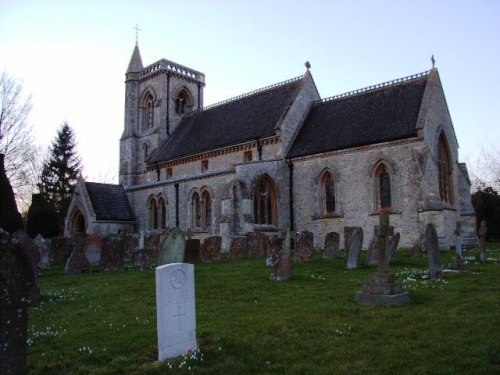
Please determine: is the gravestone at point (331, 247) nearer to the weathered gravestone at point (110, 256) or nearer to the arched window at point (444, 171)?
the weathered gravestone at point (110, 256)

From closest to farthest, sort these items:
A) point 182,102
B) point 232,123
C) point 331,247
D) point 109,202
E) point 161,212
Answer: point 331,247
point 232,123
point 161,212
point 109,202
point 182,102

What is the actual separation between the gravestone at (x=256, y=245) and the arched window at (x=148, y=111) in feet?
69.3

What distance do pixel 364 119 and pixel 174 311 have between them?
20.7 m

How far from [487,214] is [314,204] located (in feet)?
48.8

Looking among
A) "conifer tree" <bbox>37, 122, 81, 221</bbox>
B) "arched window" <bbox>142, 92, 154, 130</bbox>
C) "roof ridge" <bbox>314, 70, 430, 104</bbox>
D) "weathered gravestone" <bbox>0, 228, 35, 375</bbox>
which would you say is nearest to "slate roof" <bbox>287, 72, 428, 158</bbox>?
"roof ridge" <bbox>314, 70, 430, 104</bbox>

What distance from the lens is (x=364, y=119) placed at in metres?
24.3

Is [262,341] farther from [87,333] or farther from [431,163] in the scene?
[431,163]

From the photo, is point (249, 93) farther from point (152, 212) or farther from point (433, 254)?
point (433, 254)

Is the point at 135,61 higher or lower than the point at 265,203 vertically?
higher

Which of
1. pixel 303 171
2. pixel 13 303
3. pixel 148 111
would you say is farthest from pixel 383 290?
pixel 148 111

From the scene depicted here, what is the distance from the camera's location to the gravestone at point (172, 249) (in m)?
7.64

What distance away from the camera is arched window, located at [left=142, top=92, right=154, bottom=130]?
37500 millimetres

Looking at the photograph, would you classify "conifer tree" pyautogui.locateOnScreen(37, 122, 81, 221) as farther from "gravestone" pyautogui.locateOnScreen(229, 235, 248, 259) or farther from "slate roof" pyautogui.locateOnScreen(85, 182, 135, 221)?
"gravestone" pyautogui.locateOnScreen(229, 235, 248, 259)

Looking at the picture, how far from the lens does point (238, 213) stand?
2402cm
